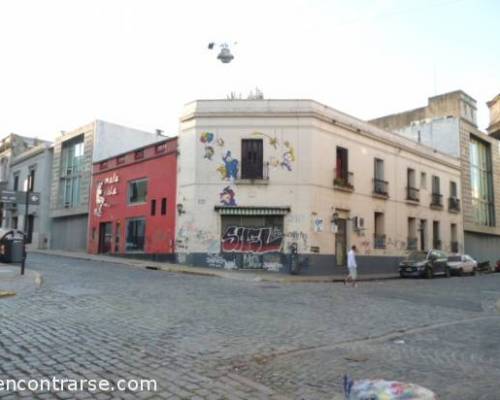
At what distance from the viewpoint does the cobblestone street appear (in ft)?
15.8

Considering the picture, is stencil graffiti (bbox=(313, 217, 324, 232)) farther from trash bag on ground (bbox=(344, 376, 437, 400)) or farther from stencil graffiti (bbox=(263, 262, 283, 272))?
trash bag on ground (bbox=(344, 376, 437, 400))

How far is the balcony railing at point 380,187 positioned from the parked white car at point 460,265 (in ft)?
A: 17.4

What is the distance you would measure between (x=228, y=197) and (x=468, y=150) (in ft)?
77.3

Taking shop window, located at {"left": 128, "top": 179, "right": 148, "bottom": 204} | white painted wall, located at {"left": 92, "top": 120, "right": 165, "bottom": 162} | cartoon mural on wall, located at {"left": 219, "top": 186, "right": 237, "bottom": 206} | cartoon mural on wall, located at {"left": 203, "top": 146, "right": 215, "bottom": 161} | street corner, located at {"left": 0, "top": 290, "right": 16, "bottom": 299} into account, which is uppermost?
white painted wall, located at {"left": 92, "top": 120, "right": 165, "bottom": 162}

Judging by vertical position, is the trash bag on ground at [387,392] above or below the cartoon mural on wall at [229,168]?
below

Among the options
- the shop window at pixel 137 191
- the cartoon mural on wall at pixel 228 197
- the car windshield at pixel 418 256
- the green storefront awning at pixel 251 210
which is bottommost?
the car windshield at pixel 418 256

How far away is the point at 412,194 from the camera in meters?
29.2

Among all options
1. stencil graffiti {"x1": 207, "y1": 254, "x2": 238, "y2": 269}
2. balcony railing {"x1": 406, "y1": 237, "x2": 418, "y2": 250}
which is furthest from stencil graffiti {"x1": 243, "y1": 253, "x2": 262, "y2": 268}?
balcony railing {"x1": 406, "y1": 237, "x2": 418, "y2": 250}

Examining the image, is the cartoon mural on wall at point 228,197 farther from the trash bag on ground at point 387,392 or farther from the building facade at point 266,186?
the trash bag on ground at point 387,392

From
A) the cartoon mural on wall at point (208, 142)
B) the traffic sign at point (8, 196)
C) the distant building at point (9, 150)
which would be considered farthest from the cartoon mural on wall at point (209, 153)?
the distant building at point (9, 150)

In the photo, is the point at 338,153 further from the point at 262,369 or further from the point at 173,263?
the point at 262,369

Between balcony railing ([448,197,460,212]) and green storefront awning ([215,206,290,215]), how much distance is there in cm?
1701

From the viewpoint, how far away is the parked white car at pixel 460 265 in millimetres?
26562

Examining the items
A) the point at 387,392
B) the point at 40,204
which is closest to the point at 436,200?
the point at 40,204
